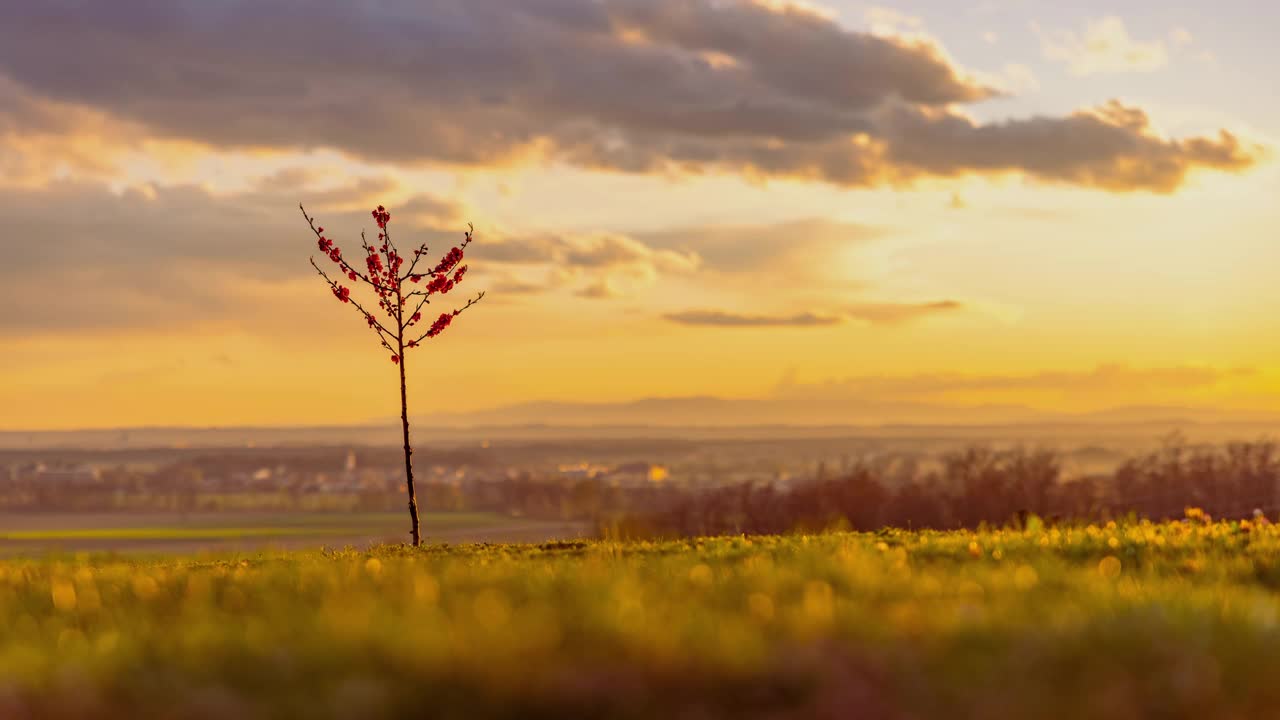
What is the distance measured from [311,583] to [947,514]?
5658 cm

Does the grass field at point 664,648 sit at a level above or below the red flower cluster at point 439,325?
below

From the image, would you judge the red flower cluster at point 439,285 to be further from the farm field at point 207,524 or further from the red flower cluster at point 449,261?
→ the farm field at point 207,524

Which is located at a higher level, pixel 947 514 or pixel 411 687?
pixel 411 687

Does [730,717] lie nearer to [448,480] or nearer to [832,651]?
[832,651]

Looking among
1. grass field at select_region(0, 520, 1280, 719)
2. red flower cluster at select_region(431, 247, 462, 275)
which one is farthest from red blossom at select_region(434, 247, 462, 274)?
grass field at select_region(0, 520, 1280, 719)

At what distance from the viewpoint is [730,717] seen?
5809 millimetres

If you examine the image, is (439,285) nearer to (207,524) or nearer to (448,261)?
(448,261)

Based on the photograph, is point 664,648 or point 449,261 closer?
point 664,648

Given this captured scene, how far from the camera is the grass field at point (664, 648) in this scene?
6.01m

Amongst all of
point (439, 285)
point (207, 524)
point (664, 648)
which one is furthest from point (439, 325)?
point (207, 524)

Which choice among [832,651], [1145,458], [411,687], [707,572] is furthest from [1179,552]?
[1145,458]

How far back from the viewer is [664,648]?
6539mm

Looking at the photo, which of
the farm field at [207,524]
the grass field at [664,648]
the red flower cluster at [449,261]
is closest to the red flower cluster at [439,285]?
the red flower cluster at [449,261]

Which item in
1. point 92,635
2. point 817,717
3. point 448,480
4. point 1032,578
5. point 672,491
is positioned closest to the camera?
point 817,717
